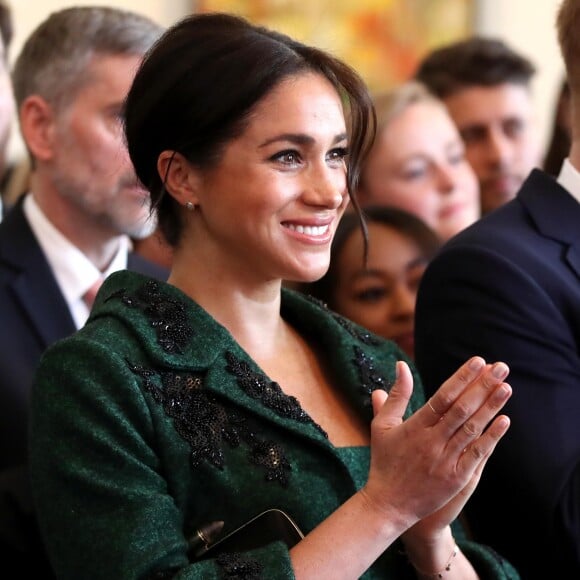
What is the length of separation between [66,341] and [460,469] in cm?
62

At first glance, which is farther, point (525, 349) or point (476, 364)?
point (525, 349)

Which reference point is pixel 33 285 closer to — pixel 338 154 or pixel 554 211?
pixel 338 154

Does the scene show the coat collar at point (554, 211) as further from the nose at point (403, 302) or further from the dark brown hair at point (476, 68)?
the dark brown hair at point (476, 68)

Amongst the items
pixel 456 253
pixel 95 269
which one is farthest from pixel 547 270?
pixel 95 269

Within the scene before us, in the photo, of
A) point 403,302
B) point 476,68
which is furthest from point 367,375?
point 476,68

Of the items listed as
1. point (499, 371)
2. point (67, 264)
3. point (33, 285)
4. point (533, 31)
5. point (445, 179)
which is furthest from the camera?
point (533, 31)

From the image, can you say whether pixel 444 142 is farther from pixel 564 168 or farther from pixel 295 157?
pixel 295 157

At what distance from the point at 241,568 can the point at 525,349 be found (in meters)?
0.79

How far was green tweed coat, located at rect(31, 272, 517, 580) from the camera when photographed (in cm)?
179

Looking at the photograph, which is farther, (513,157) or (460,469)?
(513,157)

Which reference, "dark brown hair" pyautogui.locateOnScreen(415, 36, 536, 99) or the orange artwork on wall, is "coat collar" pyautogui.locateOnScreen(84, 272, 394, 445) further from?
the orange artwork on wall

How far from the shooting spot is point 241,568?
1780 mm

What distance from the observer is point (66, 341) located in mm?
1879

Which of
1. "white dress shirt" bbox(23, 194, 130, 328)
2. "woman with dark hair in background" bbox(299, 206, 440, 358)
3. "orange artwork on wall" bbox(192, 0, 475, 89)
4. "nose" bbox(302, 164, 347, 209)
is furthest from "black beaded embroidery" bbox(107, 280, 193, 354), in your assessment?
"orange artwork on wall" bbox(192, 0, 475, 89)
